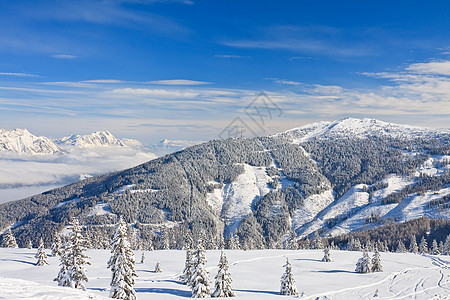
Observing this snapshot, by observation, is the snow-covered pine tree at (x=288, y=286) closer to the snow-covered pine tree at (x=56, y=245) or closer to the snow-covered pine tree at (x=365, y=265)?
the snow-covered pine tree at (x=365, y=265)

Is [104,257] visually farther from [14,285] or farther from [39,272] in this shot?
[14,285]

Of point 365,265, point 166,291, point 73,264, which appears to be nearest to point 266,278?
point 365,265

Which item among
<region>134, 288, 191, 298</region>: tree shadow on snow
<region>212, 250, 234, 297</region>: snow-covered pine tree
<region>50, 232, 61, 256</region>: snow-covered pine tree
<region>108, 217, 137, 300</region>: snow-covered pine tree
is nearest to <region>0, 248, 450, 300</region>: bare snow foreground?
<region>134, 288, 191, 298</region>: tree shadow on snow

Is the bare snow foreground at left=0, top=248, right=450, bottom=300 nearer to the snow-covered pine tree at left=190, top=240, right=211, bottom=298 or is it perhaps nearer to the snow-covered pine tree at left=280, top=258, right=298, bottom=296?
the snow-covered pine tree at left=280, top=258, right=298, bottom=296

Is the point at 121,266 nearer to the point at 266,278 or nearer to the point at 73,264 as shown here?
the point at 73,264

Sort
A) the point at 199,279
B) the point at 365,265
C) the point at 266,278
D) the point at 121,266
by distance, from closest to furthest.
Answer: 1. the point at 121,266
2. the point at 199,279
3. the point at 266,278
4. the point at 365,265

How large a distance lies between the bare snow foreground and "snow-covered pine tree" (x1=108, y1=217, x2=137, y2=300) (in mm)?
2816

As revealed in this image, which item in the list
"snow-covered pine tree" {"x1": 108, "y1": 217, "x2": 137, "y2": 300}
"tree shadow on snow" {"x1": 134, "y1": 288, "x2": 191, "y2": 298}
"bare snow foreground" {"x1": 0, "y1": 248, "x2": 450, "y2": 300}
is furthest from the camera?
"tree shadow on snow" {"x1": 134, "y1": 288, "x2": 191, "y2": 298}

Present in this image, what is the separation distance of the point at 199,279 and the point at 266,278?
826 inches

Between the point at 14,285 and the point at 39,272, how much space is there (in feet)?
137

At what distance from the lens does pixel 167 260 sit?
7725 cm

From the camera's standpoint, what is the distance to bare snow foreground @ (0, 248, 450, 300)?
40.6 m

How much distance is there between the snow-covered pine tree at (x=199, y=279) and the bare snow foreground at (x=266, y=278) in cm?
202

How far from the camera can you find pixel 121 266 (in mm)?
34625
